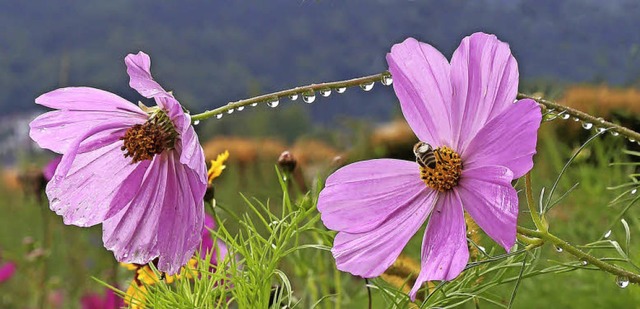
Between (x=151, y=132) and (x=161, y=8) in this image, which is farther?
(x=161, y=8)

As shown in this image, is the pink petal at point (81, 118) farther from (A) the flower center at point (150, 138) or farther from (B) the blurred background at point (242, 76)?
(B) the blurred background at point (242, 76)

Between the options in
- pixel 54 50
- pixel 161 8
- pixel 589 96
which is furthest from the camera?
pixel 161 8

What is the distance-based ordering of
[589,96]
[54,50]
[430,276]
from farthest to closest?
[54,50] → [589,96] → [430,276]

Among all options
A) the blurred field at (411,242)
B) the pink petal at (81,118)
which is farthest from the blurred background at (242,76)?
the pink petal at (81,118)

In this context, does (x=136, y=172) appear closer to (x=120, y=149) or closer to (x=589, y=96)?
(x=120, y=149)

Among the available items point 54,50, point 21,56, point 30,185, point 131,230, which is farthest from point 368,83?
point 54,50

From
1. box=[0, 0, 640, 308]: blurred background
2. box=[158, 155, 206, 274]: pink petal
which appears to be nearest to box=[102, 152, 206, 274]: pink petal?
box=[158, 155, 206, 274]: pink petal

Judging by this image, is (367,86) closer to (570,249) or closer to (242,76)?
(570,249)

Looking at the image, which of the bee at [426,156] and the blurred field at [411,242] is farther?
the blurred field at [411,242]
